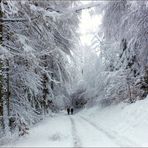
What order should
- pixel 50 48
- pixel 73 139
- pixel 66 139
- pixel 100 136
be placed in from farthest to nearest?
pixel 50 48 < pixel 100 136 < pixel 66 139 < pixel 73 139

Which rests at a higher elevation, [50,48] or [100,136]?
[50,48]

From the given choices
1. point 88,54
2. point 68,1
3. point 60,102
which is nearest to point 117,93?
point 60,102

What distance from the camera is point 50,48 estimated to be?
16047mm

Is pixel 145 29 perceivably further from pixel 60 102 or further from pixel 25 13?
pixel 60 102

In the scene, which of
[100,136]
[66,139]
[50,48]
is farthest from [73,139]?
[50,48]

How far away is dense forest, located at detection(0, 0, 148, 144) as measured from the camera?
511 inches

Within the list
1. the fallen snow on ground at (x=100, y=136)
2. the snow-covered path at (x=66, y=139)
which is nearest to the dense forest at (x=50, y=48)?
the snow-covered path at (x=66, y=139)

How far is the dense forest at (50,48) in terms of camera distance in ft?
42.6

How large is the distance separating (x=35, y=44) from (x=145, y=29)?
6.11 metres

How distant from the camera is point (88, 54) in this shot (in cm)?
4541

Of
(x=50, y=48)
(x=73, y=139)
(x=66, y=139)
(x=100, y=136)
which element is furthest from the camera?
(x=50, y=48)

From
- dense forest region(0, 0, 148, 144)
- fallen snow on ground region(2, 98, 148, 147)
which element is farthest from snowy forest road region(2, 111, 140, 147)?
dense forest region(0, 0, 148, 144)

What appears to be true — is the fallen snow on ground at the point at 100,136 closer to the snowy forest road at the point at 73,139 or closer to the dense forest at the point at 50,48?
the snowy forest road at the point at 73,139

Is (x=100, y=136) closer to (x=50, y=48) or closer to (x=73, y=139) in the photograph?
(x=73, y=139)
